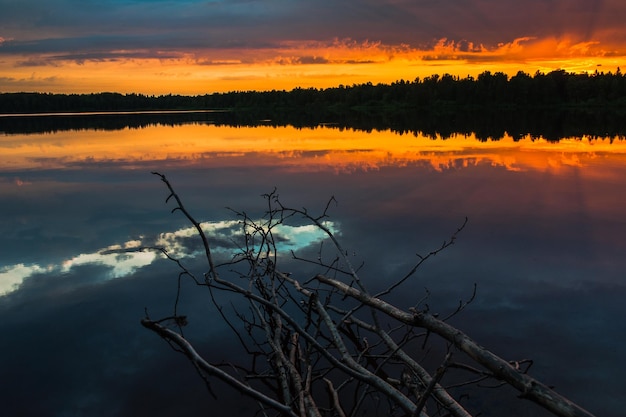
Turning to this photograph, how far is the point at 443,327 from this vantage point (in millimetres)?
2865

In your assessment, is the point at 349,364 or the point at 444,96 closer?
the point at 349,364

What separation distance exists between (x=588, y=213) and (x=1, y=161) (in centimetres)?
2542

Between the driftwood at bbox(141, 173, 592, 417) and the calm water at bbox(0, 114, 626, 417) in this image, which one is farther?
the calm water at bbox(0, 114, 626, 417)

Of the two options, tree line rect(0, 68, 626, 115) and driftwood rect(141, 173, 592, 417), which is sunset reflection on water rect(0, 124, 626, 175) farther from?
tree line rect(0, 68, 626, 115)

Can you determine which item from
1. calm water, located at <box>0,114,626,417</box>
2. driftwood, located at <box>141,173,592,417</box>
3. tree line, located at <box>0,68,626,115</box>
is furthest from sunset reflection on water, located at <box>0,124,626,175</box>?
tree line, located at <box>0,68,626,115</box>

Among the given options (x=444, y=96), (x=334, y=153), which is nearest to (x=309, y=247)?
(x=334, y=153)

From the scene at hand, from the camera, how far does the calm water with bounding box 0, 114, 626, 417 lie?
5496 millimetres

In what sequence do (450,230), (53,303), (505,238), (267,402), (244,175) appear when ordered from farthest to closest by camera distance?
(244,175) < (450,230) < (505,238) < (53,303) < (267,402)

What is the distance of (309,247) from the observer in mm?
9578

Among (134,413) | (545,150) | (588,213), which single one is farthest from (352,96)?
(134,413)

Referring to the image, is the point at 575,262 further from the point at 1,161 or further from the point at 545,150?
the point at 1,161

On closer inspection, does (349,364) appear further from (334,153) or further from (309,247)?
(334,153)

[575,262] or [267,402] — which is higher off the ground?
[267,402]

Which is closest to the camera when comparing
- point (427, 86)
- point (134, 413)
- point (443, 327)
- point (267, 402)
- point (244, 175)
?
point (267, 402)
